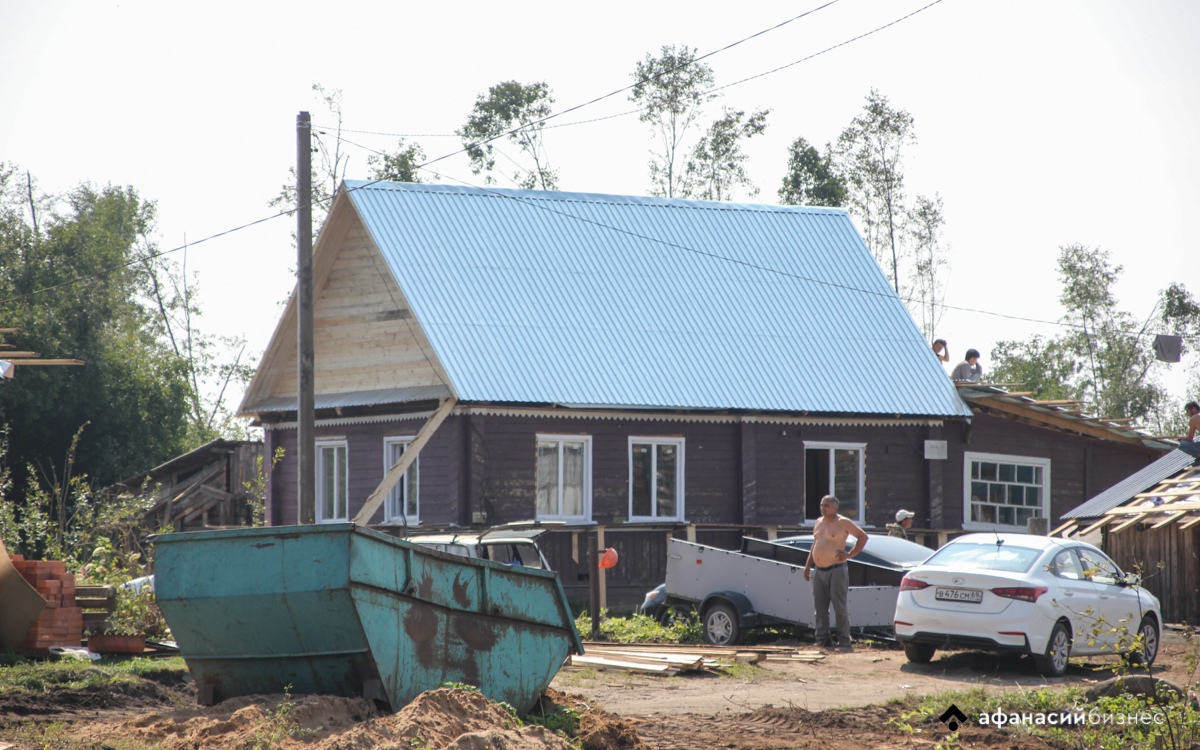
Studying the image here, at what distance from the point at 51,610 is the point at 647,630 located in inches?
303

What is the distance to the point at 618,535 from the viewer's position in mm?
23297

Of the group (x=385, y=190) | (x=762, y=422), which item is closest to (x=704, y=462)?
(x=762, y=422)

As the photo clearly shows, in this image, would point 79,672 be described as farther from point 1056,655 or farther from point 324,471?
point 324,471

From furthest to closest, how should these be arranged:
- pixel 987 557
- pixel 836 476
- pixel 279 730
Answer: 1. pixel 836 476
2. pixel 987 557
3. pixel 279 730

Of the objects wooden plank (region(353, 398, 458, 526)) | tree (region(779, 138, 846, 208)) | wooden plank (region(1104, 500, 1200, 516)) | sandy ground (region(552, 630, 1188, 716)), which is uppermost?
tree (region(779, 138, 846, 208))

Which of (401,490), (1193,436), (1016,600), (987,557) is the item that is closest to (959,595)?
(1016,600)

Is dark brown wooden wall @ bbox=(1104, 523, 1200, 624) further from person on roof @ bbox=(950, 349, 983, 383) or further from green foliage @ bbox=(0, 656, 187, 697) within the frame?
green foliage @ bbox=(0, 656, 187, 697)

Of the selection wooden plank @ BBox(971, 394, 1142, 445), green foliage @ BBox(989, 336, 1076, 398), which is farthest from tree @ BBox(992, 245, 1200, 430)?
wooden plank @ BBox(971, 394, 1142, 445)

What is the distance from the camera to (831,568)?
54.4 feet

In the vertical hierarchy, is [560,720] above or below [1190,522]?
below

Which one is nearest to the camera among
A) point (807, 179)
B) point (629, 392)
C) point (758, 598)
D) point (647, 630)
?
point (758, 598)

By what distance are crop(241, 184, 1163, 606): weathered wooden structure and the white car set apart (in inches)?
291

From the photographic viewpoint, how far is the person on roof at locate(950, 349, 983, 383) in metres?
27.4

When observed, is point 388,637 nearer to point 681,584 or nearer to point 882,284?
point 681,584
